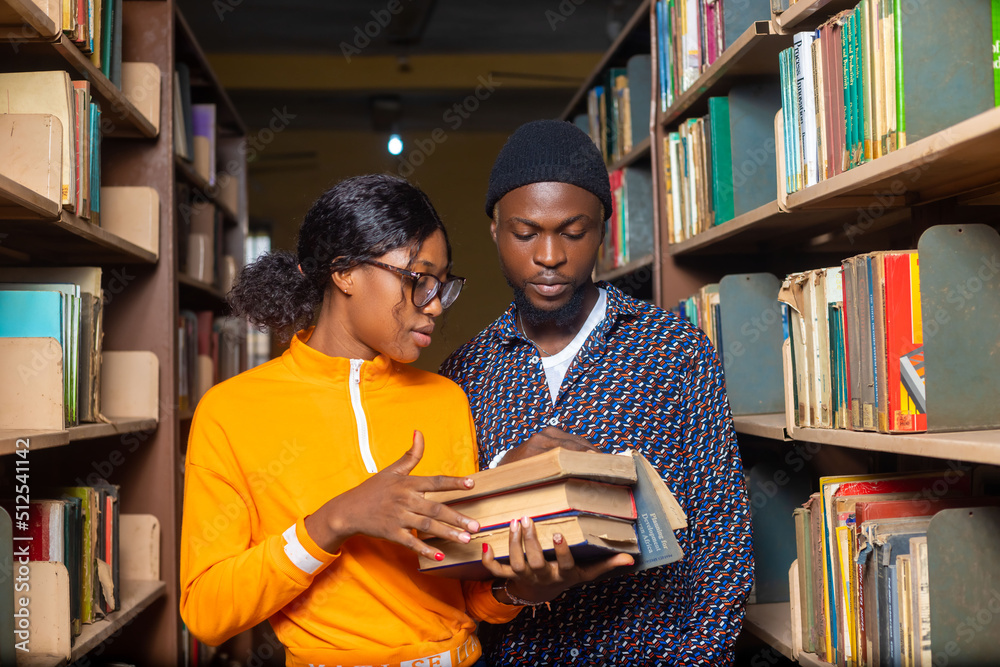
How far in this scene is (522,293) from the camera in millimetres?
1666

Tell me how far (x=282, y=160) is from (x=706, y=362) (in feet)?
17.0

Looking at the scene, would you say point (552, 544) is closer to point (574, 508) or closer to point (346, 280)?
point (574, 508)

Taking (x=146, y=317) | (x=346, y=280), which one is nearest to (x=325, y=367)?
(x=346, y=280)

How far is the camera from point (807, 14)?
5.11 feet

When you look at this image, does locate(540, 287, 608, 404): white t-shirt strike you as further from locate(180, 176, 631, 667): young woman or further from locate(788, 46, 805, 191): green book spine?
locate(788, 46, 805, 191): green book spine

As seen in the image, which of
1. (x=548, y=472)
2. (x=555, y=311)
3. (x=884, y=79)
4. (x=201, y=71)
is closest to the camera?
(x=548, y=472)

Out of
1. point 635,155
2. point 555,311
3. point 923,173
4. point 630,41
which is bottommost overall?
point 555,311

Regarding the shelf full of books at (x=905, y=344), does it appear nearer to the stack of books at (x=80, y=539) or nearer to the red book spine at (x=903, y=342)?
the red book spine at (x=903, y=342)

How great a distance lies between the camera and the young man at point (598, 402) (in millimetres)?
1518

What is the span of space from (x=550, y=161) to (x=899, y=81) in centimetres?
64

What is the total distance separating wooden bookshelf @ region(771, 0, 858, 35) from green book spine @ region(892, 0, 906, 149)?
0.79 feet

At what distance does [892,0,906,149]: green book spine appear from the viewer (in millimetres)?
A: 1256

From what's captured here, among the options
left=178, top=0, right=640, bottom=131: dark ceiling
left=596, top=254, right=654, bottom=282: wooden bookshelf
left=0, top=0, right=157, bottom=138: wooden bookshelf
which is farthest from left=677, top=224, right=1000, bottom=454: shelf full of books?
left=178, top=0, right=640, bottom=131: dark ceiling

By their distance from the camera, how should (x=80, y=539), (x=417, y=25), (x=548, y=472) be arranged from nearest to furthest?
(x=548, y=472) < (x=80, y=539) < (x=417, y=25)
